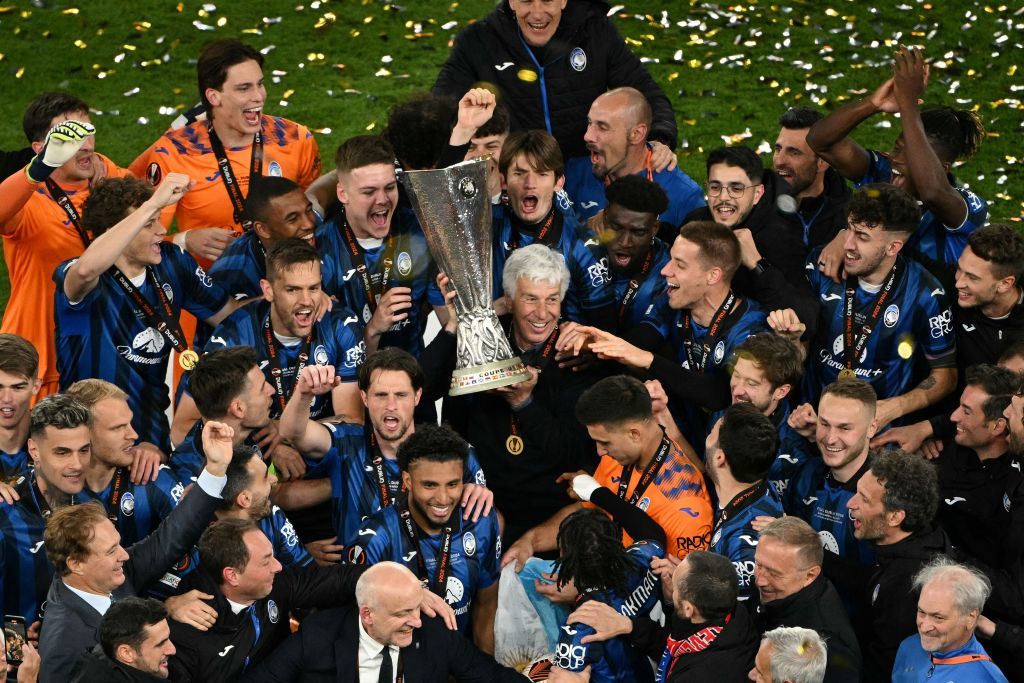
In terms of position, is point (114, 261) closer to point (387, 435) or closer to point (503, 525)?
point (387, 435)

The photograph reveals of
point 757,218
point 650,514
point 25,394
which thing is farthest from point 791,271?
point 25,394

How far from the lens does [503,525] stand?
21.8 ft

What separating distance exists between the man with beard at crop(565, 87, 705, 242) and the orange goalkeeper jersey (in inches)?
98.8

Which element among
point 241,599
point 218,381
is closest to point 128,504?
point 218,381

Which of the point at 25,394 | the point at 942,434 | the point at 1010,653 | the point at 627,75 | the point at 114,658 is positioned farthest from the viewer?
the point at 627,75

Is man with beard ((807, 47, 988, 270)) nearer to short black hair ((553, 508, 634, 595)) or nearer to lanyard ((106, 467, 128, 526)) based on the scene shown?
short black hair ((553, 508, 634, 595))

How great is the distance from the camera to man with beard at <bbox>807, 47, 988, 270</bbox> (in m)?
6.93

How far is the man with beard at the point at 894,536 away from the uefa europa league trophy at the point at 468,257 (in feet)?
5.25

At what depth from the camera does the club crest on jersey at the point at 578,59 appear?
832 centimetres

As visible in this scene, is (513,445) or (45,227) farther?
(45,227)

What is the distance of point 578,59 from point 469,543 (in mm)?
3469

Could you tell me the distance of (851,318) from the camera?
683 cm

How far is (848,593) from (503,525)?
1618 millimetres

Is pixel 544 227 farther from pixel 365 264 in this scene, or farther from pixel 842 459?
pixel 842 459
